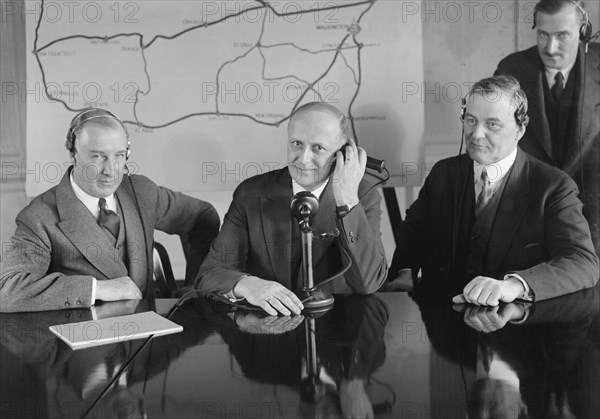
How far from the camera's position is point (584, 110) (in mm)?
3330

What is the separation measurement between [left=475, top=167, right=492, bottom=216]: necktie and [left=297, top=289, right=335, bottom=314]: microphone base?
100 cm

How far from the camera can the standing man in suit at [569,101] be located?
333cm

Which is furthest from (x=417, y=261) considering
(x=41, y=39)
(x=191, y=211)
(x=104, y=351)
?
(x=41, y=39)

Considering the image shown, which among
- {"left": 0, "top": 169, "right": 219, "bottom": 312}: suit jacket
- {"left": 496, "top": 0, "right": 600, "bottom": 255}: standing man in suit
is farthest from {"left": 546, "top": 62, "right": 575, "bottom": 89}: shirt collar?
{"left": 0, "top": 169, "right": 219, "bottom": 312}: suit jacket

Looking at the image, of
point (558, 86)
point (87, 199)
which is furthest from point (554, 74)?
point (87, 199)

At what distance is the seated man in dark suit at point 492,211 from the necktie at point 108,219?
46.0 inches

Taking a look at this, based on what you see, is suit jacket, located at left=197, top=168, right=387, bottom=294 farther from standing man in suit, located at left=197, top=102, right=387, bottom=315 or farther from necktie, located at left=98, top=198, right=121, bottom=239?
necktie, located at left=98, top=198, right=121, bottom=239

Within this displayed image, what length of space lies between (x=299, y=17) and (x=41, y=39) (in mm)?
1317

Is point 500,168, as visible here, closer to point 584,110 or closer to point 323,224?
point 323,224

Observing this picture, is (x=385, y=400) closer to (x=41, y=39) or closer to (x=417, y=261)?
(x=417, y=261)

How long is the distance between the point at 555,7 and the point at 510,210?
1314 mm

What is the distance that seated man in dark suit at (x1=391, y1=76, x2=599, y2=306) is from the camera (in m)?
2.48

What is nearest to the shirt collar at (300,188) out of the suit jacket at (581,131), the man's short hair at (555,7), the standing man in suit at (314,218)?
the standing man in suit at (314,218)

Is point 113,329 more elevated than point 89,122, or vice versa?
point 89,122
